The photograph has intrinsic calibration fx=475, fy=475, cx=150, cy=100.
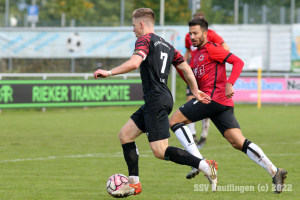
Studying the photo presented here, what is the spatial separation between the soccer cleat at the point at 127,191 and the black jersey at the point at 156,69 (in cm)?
102

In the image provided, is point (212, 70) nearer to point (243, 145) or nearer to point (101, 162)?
point (243, 145)

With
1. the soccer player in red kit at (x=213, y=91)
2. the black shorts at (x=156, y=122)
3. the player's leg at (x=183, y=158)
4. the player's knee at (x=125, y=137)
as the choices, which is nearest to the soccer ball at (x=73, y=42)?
the soccer player in red kit at (x=213, y=91)

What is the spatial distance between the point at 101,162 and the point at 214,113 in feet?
8.20

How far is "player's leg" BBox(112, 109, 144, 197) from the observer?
5.43 meters

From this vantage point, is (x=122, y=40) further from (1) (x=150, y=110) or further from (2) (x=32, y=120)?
(1) (x=150, y=110)

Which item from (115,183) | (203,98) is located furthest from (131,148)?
(203,98)

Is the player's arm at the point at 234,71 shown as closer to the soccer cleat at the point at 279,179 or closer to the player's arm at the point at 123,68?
the soccer cleat at the point at 279,179

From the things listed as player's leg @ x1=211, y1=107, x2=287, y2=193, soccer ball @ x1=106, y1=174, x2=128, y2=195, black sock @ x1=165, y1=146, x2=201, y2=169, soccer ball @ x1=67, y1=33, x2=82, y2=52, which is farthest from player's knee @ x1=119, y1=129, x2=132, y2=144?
soccer ball @ x1=67, y1=33, x2=82, y2=52

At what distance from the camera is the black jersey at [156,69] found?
512 centimetres

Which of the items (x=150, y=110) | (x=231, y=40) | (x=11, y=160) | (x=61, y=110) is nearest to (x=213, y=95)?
(x=150, y=110)

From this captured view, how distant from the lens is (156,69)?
5172 mm

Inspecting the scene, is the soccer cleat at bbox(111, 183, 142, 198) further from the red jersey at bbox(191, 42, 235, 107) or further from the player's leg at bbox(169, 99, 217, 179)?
the red jersey at bbox(191, 42, 235, 107)

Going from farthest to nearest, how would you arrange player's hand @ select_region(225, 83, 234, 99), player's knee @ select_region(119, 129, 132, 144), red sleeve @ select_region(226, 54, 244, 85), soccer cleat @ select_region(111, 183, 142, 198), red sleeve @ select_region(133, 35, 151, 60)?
red sleeve @ select_region(226, 54, 244, 85) < player's hand @ select_region(225, 83, 234, 99) < player's knee @ select_region(119, 129, 132, 144) < soccer cleat @ select_region(111, 183, 142, 198) < red sleeve @ select_region(133, 35, 151, 60)

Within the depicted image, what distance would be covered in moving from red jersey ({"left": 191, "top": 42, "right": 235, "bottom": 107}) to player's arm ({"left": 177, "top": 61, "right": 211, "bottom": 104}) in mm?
263
